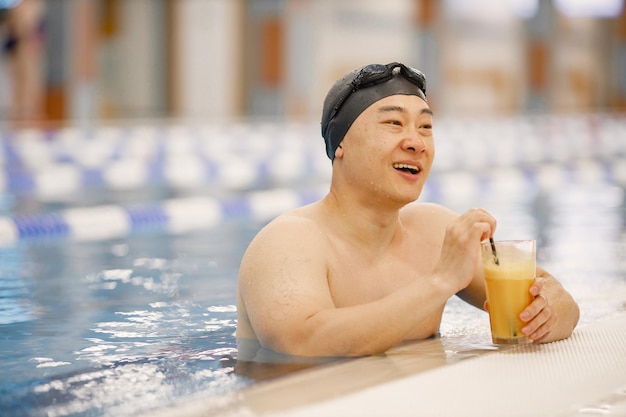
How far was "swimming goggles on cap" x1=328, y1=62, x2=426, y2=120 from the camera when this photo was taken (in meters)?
2.91

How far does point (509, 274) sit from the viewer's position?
2795 mm

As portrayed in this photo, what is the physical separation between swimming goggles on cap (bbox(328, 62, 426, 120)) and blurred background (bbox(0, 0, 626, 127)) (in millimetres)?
14859

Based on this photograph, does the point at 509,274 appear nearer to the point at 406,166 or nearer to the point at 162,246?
the point at 406,166

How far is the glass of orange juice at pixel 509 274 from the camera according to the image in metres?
2.80

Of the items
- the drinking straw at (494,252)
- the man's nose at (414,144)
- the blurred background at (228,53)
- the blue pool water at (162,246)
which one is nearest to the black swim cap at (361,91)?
the man's nose at (414,144)

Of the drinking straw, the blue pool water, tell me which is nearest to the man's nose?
the drinking straw

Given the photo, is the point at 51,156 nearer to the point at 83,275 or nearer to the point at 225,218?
the point at 225,218

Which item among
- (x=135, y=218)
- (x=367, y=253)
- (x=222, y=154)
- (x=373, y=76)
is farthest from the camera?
(x=222, y=154)

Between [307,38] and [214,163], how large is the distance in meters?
10.1

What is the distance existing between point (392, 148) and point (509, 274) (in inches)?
18.8

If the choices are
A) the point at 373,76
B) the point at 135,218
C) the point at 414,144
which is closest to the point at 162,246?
the point at 135,218

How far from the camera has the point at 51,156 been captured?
1314cm

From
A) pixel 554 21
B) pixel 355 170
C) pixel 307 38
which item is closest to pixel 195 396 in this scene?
pixel 355 170

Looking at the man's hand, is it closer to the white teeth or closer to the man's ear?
the white teeth
